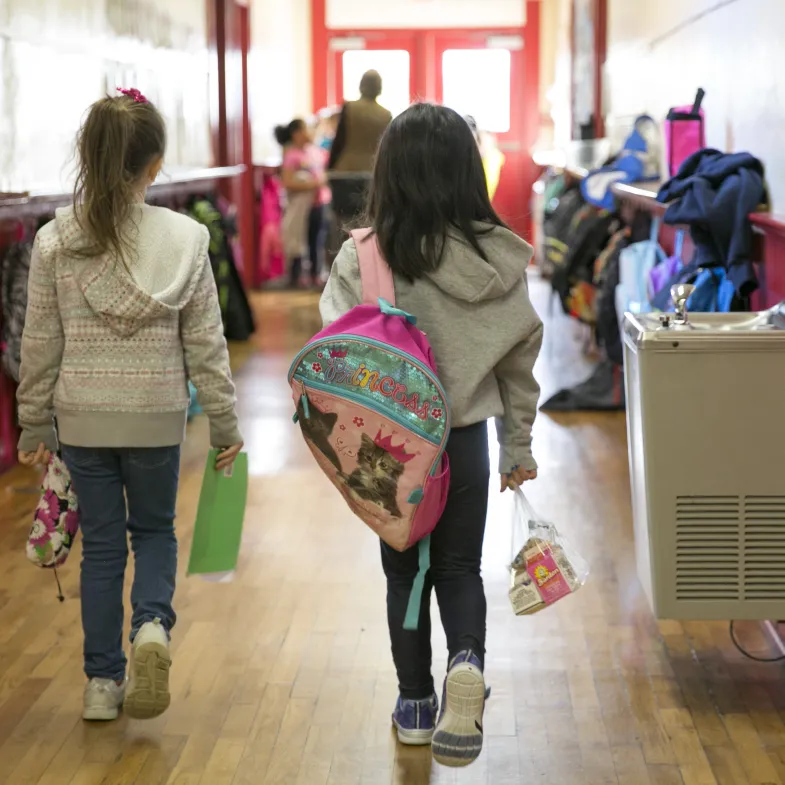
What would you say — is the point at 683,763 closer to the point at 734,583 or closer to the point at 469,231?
the point at 734,583

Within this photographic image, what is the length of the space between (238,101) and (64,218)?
7668 mm

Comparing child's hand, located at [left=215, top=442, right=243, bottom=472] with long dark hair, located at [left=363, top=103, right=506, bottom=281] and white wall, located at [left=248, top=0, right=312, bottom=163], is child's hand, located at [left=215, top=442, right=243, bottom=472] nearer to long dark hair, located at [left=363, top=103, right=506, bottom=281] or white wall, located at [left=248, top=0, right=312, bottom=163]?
long dark hair, located at [left=363, top=103, right=506, bottom=281]

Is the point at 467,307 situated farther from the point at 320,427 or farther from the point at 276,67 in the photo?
the point at 276,67

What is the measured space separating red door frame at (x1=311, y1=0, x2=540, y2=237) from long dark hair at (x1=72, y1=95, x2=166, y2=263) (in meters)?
11.8

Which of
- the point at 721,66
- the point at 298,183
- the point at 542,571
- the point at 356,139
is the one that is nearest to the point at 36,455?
the point at 542,571

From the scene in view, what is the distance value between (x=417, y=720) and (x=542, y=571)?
40 cm

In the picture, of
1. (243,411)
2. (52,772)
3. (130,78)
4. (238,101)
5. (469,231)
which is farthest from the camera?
(238,101)

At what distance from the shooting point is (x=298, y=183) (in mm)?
10484

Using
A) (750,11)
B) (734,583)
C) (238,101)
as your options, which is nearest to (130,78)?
(238,101)

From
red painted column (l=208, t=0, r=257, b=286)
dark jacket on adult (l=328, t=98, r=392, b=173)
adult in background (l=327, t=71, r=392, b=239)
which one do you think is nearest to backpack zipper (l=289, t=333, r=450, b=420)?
adult in background (l=327, t=71, r=392, b=239)

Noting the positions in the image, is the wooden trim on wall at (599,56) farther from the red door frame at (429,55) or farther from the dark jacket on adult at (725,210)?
the dark jacket on adult at (725,210)

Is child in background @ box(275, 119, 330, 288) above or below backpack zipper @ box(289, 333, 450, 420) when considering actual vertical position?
above

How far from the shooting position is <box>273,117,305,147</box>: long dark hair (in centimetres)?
1048

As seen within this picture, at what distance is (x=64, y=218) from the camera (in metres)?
2.46
